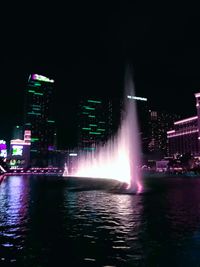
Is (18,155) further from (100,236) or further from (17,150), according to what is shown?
(100,236)

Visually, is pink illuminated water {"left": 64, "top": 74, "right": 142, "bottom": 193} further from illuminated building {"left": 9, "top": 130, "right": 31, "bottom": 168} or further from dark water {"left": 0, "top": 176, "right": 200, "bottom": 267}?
illuminated building {"left": 9, "top": 130, "right": 31, "bottom": 168}

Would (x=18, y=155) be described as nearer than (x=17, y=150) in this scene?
Yes

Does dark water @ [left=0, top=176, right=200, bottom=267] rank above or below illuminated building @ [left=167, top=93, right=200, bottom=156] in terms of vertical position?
below

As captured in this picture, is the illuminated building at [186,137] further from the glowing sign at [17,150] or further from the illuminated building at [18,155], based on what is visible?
the glowing sign at [17,150]

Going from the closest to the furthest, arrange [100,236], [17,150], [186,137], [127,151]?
[100,236], [127,151], [186,137], [17,150]

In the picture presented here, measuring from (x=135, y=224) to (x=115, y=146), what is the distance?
206 ft

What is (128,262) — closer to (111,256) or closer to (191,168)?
(111,256)

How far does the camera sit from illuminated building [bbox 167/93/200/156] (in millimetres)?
145413

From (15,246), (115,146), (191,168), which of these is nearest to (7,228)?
(15,246)

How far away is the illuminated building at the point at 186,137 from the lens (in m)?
145

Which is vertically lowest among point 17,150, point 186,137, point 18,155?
point 18,155

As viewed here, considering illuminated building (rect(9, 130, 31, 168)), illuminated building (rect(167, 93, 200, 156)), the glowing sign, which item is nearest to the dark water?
illuminated building (rect(167, 93, 200, 156))

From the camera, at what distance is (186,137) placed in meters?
156

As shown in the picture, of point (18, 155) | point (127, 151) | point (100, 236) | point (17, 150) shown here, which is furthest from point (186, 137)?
point (100, 236)
